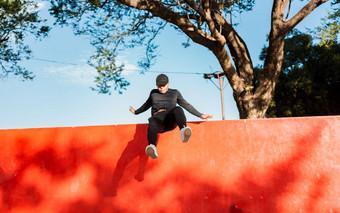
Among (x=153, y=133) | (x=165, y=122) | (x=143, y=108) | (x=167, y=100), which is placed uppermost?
(x=167, y=100)

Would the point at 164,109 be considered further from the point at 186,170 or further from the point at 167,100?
the point at 186,170

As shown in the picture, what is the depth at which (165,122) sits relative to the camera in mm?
4055

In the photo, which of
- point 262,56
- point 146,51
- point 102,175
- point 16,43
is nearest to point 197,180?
point 102,175

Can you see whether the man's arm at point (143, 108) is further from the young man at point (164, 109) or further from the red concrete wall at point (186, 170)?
the red concrete wall at point (186, 170)

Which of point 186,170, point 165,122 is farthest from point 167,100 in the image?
point 186,170

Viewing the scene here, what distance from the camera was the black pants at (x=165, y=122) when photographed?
3.79m

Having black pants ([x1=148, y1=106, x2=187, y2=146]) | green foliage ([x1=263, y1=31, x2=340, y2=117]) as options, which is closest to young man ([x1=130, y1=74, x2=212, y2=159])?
black pants ([x1=148, y1=106, x2=187, y2=146])

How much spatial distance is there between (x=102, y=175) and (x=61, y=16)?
7.40m

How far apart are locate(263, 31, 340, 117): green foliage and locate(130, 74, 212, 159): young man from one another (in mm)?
21161

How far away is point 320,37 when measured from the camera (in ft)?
36.2

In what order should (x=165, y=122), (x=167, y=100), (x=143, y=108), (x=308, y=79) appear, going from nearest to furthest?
(x=165, y=122) < (x=167, y=100) < (x=143, y=108) < (x=308, y=79)

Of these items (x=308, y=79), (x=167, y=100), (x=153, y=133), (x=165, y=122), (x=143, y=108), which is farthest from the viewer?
(x=308, y=79)

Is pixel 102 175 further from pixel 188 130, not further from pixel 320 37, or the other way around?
pixel 320 37

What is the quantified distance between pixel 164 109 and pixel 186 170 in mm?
865
